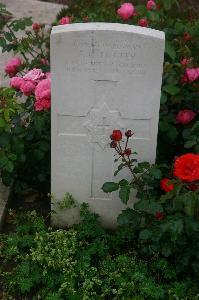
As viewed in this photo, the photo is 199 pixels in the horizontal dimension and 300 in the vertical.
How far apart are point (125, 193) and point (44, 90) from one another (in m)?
0.73

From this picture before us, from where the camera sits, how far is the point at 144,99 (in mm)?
2943

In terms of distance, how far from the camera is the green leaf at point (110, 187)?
2.98m

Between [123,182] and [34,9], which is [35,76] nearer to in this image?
[123,182]

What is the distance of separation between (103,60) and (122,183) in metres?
0.62

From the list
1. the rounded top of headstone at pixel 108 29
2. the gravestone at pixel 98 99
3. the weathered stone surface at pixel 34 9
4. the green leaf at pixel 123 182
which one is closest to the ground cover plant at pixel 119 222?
the green leaf at pixel 123 182

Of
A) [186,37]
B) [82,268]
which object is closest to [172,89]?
[186,37]

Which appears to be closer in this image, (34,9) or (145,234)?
(145,234)

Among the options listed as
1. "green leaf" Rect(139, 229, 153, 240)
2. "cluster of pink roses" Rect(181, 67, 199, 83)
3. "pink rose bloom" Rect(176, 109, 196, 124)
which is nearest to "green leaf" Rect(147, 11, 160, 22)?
"cluster of pink roses" Rect(181, 67, 199, 83)

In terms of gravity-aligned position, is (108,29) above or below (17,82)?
above

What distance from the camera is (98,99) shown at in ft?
9.73

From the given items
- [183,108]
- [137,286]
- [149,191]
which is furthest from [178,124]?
[137,286]

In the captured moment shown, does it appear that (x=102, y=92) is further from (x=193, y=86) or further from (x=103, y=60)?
(x=193, y=86)

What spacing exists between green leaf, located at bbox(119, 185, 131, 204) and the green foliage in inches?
13.9

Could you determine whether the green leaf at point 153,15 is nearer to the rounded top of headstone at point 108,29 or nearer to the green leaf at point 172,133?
the green leaf at point 172,133
